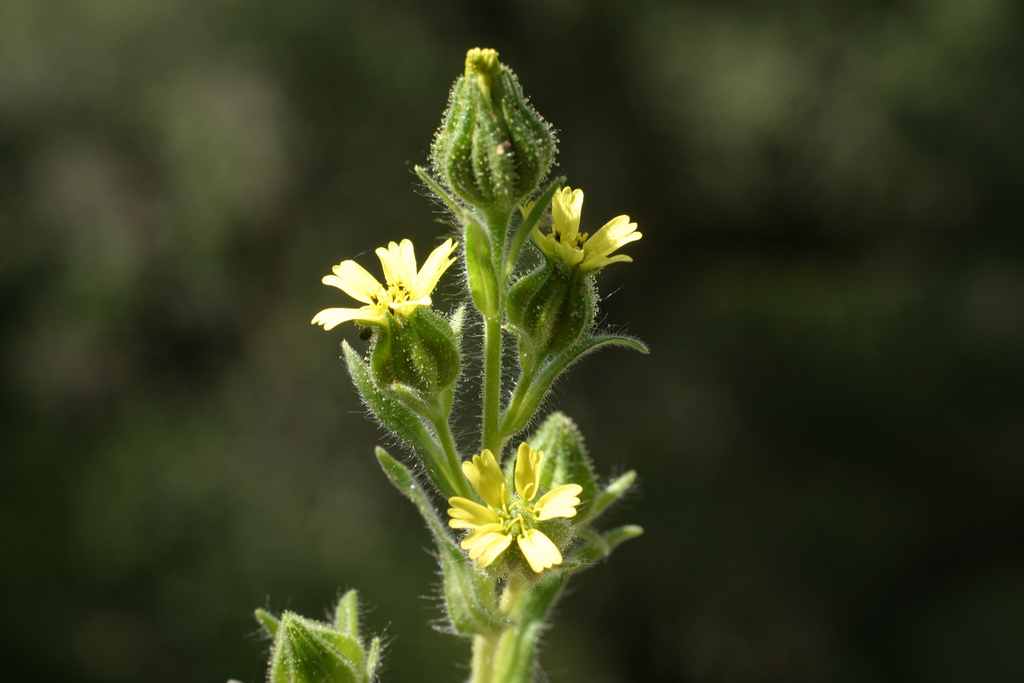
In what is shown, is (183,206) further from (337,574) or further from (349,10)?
(337,574)

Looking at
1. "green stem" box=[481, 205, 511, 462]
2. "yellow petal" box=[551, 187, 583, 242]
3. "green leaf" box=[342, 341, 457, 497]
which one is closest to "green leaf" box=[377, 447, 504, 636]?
"green leaf" box=[342, 341, 457, 497]

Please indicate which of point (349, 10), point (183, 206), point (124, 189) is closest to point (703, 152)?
point (349, 10)

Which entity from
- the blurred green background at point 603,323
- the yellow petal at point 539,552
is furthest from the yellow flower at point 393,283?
the blurred green background at point 603,323

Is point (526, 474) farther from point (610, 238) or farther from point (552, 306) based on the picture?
point (610, 238)

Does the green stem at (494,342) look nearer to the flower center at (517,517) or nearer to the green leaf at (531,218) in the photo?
the green leaf at (531,218)

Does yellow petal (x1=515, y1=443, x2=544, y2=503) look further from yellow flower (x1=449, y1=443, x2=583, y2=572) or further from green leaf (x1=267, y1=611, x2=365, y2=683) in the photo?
green leaf (x1=267, y1=611, x2=365, y2=683)

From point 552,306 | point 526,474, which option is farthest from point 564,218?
point 526,474
